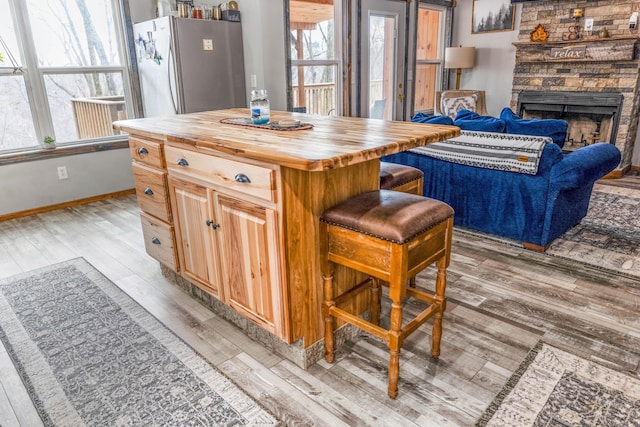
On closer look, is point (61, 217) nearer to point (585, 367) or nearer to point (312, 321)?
point (312, 321)

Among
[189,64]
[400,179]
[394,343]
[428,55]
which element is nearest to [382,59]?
[428,55]

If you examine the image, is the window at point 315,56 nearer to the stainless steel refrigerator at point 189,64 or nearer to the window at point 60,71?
the stainless steel refrigerator at point 189,64

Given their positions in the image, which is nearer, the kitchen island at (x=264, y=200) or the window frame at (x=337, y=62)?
the kitchen island at (x=264, y=200)

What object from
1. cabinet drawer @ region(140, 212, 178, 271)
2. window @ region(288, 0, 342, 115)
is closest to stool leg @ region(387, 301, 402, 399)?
cabinet drawer @ region(140, 212, 178, 271)

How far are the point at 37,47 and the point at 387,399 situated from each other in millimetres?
4286

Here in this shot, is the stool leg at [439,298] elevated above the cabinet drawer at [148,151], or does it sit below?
below

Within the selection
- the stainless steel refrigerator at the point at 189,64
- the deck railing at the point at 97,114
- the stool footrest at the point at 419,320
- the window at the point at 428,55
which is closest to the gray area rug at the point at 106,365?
the stool footrest at the point at 419,320

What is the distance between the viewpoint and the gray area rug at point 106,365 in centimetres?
168

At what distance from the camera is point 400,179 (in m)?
2.35

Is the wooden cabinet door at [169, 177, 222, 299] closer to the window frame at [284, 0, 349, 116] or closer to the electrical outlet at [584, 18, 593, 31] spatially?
the window frame at [284, 0, 349, 116]

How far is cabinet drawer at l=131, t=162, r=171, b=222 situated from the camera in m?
2.35

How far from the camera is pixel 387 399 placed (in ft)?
5.64

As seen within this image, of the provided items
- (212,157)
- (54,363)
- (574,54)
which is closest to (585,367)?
(212,157)

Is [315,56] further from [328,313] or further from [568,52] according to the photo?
[328,313]
